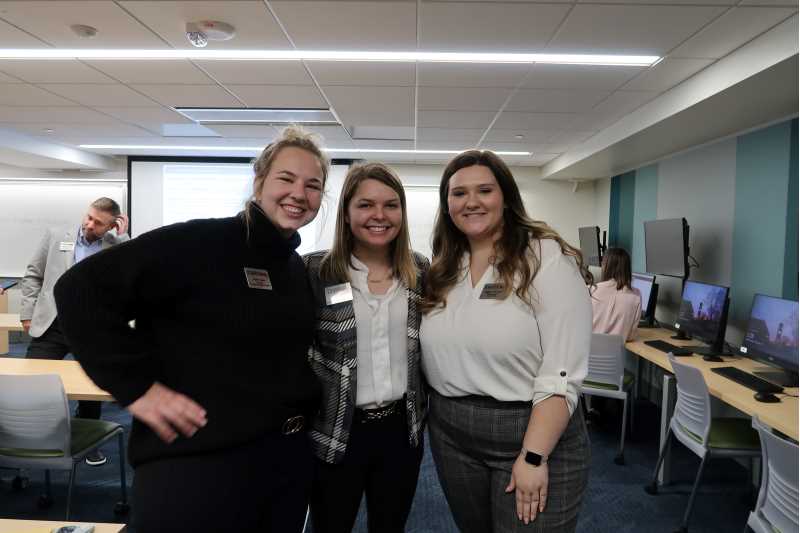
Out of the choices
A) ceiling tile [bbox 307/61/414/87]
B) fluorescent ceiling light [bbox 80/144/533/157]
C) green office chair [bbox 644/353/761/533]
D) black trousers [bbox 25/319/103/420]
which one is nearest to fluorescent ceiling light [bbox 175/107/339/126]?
ceiling tile [bbox 307/61/414/87]

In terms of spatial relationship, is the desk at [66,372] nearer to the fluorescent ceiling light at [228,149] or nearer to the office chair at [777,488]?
the office chair at [777,488]

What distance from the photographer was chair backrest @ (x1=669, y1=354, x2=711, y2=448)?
2615mm

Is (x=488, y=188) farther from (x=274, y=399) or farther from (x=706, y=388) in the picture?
(x=706, y=388)

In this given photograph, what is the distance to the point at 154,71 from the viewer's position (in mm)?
3471

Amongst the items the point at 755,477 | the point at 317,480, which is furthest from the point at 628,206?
the point at 317,480

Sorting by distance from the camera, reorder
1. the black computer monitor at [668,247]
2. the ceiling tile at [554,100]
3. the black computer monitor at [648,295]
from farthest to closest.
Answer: the black computer monitor at [648,295], the black computer monitor at [668,247], the ceiling tile at [554,100]

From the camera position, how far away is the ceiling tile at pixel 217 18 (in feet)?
8.09

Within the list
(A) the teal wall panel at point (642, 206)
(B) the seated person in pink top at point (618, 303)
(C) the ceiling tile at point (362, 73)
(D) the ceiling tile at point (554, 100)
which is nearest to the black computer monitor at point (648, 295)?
(B) the seated person in pink top at point (618, 303)

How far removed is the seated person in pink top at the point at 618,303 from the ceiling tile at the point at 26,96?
4794mm

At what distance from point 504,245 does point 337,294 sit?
506mm

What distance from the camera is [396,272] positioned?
1.57 m

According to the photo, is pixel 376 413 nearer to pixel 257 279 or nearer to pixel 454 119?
pixel 257 279

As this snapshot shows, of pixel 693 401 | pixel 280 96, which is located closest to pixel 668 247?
pixel 693 401

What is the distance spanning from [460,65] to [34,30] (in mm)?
2538
